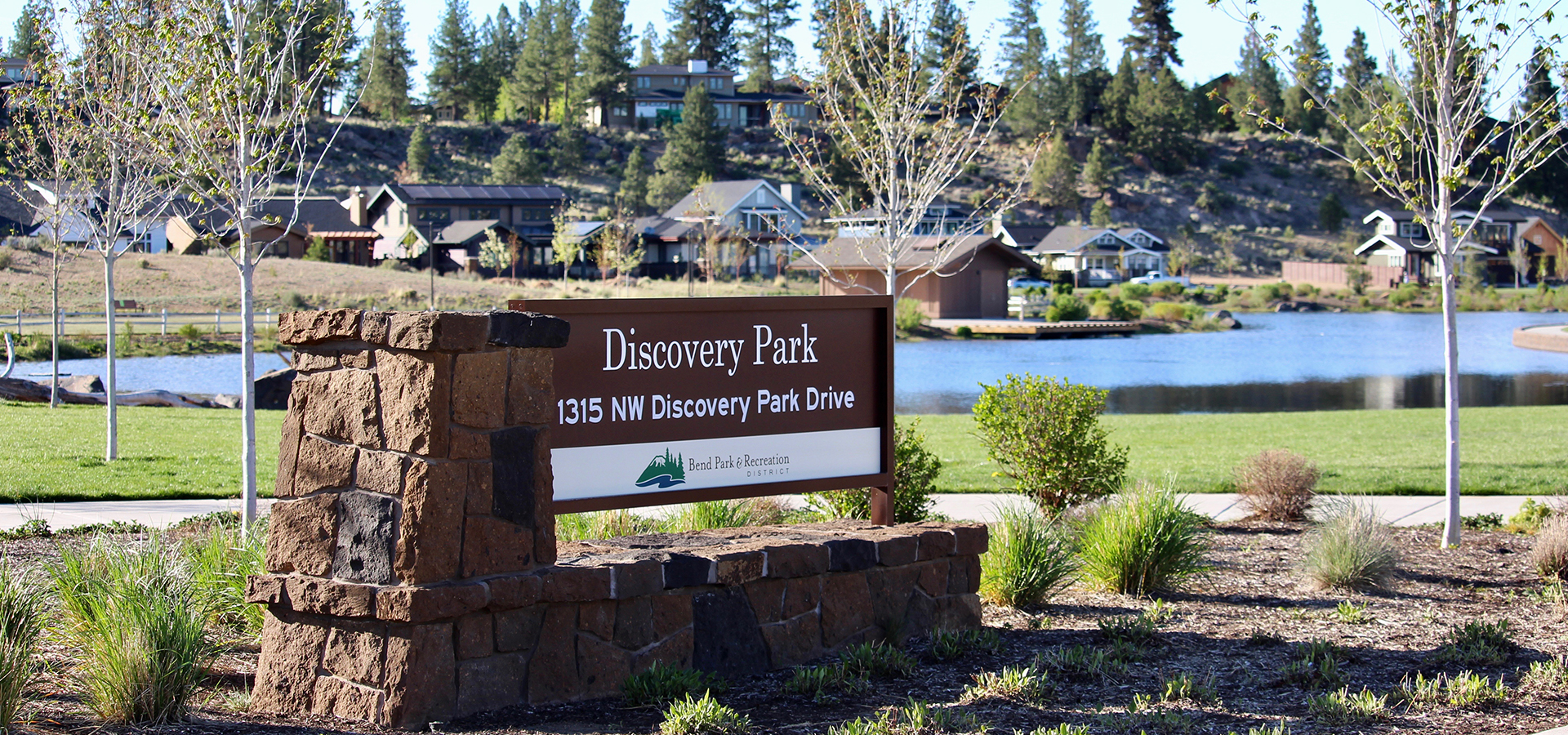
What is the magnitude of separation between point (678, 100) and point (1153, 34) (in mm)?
48707

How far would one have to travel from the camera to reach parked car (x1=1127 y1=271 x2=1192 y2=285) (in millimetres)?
78688

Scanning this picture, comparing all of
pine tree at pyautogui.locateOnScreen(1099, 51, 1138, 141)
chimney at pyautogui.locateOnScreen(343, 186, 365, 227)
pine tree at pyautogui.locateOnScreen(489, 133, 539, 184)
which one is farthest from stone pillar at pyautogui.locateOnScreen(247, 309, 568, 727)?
pine tree at pyautogui.locateOnScreen(1099, 51, 1138, 141)

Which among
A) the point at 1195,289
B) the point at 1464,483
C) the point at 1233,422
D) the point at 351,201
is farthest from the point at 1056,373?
the point at 351,201

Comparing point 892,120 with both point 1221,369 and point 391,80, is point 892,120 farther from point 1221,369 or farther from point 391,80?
point 391,80

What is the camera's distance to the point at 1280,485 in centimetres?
966

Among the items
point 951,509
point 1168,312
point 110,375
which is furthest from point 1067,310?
point 951,509

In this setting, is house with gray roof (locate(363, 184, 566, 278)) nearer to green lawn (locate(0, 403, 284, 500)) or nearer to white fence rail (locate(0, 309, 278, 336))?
white fence rail (locate(0, 309, 278, 336))

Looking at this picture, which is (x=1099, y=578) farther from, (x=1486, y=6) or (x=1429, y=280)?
(x=1429, y=280)

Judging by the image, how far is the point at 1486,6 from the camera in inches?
325

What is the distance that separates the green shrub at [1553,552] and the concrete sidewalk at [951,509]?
4.63ft

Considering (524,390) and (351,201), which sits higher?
(351,201)

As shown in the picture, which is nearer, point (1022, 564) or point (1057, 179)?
point (1022, 564)

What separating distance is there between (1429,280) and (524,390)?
89196 mm

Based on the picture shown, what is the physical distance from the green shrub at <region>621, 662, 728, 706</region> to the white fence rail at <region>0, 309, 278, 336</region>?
115ft
